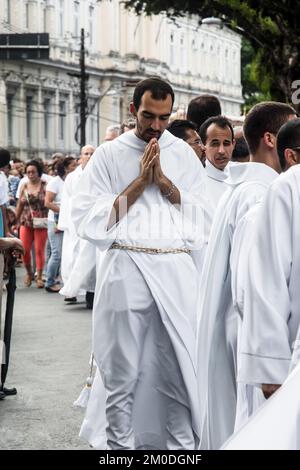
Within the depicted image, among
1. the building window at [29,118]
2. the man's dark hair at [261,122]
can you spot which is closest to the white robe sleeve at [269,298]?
the man's dark hair at [261,122]

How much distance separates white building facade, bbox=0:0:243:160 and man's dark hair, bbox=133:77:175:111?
41971 millimetres

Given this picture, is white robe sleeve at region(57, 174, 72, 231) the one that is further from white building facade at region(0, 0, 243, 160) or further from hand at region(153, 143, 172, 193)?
white building facade at region(0, 0, 243, 160)

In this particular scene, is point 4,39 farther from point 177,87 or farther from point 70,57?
point 177,87

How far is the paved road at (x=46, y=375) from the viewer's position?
6340mm

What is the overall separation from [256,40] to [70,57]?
45.6 m

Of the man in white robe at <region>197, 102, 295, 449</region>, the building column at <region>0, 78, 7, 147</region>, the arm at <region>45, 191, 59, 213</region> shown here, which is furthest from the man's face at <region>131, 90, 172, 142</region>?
the building column at <region>0, 78, 7, 147</region>

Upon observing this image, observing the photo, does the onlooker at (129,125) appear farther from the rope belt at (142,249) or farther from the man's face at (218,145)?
the rope belt at (142,249)

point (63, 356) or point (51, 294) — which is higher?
point (63, 356)

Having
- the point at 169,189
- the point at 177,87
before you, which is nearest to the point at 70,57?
the point at 177,87

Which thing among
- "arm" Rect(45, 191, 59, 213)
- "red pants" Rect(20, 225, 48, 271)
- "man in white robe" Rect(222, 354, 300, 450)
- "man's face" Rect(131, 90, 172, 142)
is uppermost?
"man's face" Rect(131, 90, 172, 142)

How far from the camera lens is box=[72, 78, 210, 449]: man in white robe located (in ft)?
17.9

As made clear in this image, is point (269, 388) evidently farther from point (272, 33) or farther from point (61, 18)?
point (61, 18)
